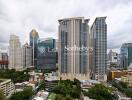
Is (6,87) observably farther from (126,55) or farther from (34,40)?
(126,55)

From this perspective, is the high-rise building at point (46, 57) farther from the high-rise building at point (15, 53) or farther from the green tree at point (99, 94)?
the green tree at point (99, 94)

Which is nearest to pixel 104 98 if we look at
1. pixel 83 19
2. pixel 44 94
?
pixel 44 94

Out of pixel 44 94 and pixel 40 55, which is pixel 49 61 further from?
pixel 44 94

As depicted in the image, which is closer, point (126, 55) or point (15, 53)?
point (15, 53)

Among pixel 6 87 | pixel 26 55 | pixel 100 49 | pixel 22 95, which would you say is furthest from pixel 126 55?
pixel 22 95

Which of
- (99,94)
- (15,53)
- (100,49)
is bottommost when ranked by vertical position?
(99,94)

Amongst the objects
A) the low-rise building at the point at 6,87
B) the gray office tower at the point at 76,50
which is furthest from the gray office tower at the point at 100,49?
the low-rise building at the point at 6,87
